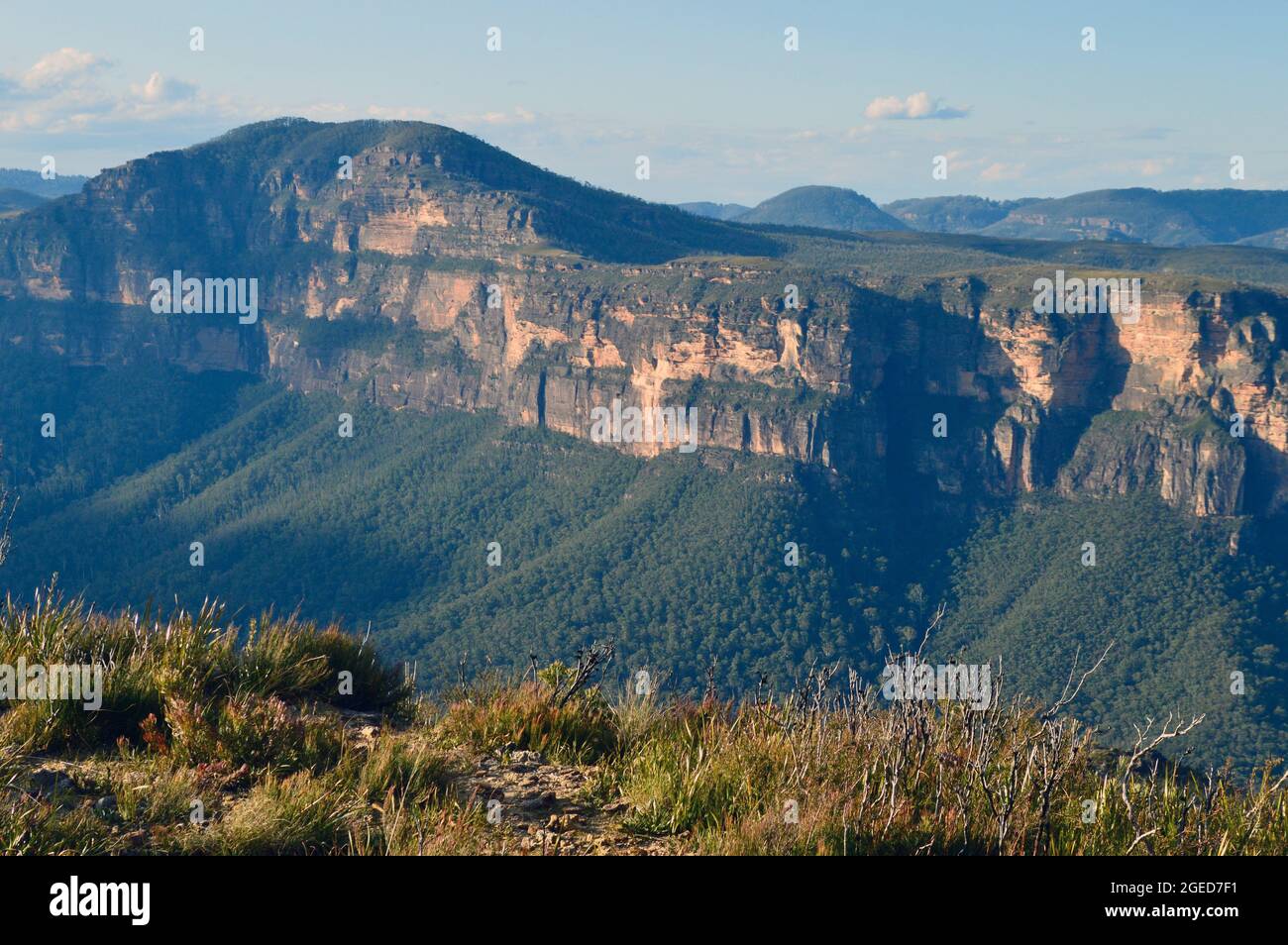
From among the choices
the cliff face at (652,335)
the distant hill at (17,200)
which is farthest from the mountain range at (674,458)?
the distant hill at (17,200)

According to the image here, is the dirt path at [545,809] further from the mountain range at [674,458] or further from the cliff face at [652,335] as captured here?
the cliff face at [652,335]

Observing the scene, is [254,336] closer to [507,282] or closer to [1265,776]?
[507,282]

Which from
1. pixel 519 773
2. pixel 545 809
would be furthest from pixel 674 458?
pixel 545 809

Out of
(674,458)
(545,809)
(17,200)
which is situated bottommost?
(674,458)

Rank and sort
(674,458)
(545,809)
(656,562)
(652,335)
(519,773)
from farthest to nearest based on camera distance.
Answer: (652,335) < (674,458) < (656,562) < (519,773) < (545,809)

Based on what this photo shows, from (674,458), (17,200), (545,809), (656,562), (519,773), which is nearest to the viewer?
(545,809)

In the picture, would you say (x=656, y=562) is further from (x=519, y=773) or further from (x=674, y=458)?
(x=519, y=773)
